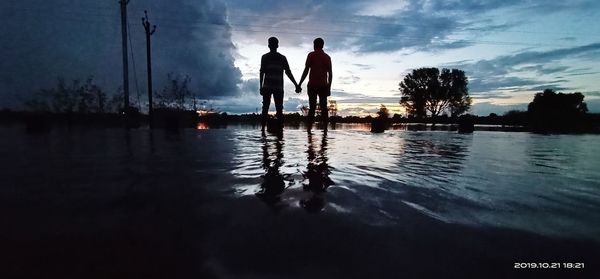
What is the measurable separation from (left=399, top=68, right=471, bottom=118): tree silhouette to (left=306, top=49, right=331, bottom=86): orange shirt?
186ft

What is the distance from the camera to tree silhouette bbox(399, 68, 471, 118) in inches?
2393

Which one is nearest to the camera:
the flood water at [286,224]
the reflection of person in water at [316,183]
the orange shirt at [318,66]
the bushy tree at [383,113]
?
the flood water at [286,224]

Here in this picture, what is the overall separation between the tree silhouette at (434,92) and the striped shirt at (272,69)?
2253 inches

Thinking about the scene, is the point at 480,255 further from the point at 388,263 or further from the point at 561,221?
the point at 561,221

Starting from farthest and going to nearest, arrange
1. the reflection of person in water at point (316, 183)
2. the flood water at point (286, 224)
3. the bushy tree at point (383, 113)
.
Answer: the bushy tree at point (383, 113) → the reflection of person in water at point (316, 183) → the flood water at point (286, 224)

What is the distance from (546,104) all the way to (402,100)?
26.2m

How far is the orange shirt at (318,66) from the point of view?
7504mm

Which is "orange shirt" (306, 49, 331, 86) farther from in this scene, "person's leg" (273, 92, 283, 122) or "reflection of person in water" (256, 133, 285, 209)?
"reflection of person in water" (256, 133, 285, 209)

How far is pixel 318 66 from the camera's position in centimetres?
755

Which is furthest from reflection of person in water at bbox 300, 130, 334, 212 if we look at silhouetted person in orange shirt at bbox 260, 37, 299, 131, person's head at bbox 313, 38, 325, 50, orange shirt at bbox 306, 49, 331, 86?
person's head at bbox 313, 38, 325, 50

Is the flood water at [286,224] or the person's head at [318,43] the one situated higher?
the person's head at [318,43]

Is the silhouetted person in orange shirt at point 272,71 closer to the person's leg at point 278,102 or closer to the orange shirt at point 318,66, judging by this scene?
the person's leg at point 278,102

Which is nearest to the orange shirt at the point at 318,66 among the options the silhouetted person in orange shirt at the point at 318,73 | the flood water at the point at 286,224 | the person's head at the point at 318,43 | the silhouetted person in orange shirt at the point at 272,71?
the silhouetted person in orange shirt at the point at 318,73

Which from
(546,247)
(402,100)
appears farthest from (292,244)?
(402,100)
